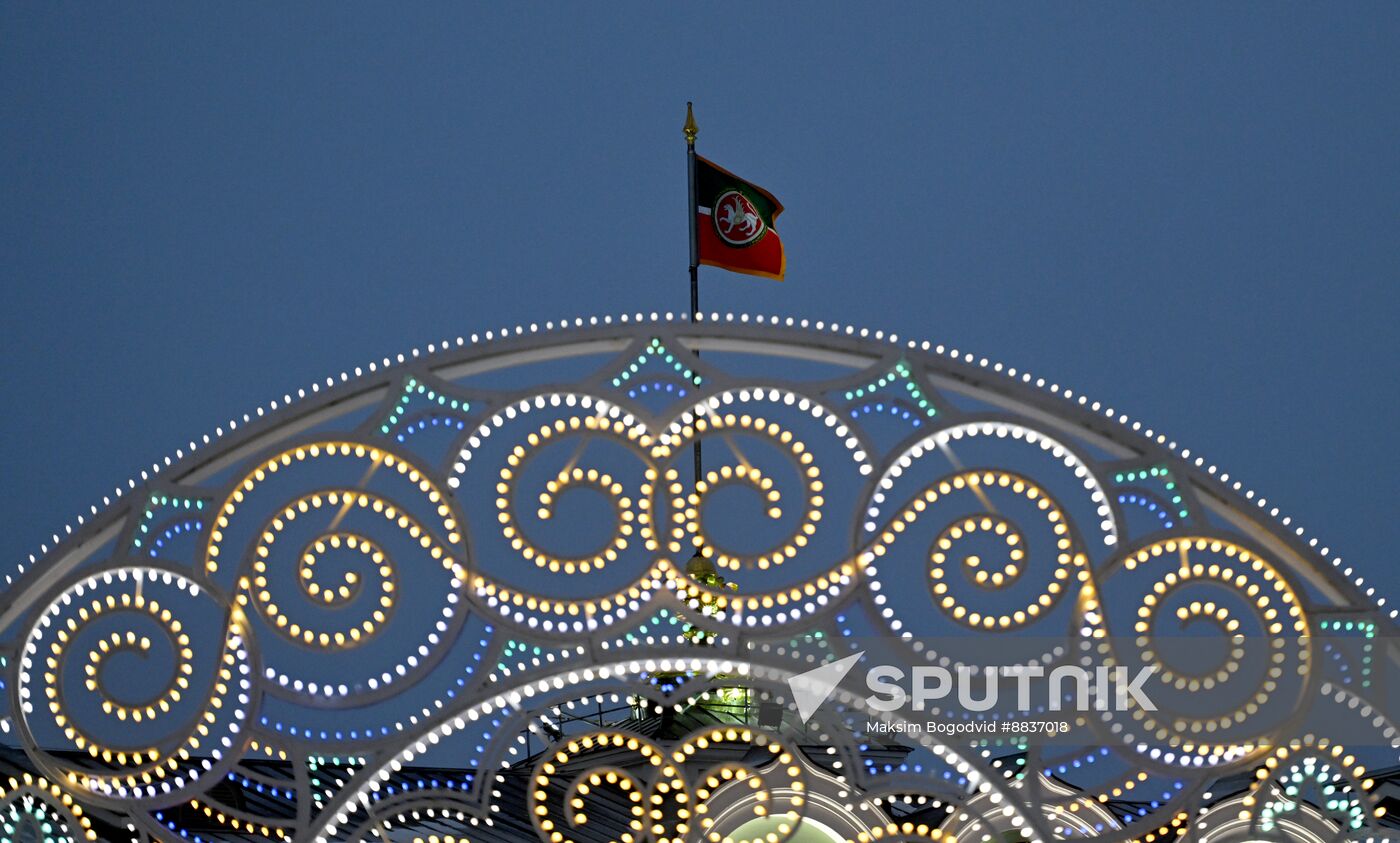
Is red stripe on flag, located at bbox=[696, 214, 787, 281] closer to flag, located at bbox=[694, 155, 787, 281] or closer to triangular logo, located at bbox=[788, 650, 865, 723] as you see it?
flag, located at bbox=[694, 155, 787, 281]

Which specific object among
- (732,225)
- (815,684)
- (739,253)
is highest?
(732,225)

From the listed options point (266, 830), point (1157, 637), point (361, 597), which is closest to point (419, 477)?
point (361, 597)

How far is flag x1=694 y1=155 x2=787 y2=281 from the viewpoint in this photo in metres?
13.3

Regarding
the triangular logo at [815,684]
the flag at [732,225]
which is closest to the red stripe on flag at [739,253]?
the flag at [732,225]

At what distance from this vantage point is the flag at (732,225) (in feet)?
43.6

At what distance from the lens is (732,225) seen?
1345cm

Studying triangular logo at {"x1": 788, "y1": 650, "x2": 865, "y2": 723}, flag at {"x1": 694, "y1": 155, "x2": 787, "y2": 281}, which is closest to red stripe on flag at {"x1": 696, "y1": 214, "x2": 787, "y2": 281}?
flag at {"x1": 694, "y1": 155, "x2": 787, "y2": 281}

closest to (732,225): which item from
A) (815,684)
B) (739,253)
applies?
(739,253)

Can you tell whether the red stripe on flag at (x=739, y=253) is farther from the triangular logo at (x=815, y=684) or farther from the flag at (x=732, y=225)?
the triangular logo at (x=815, y=684)

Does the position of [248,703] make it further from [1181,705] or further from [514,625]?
[1181,705]

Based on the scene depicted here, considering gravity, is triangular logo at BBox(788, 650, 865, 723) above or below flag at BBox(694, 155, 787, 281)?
below

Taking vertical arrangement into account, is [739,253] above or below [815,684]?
above

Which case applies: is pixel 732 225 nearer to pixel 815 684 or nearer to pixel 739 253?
pixel 739 253

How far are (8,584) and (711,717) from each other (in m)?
9.75
